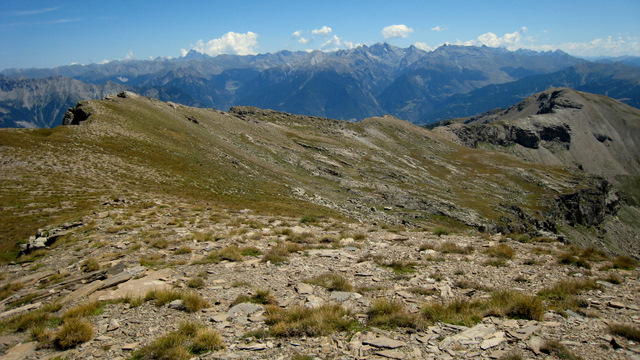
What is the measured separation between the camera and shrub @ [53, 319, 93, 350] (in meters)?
8.46

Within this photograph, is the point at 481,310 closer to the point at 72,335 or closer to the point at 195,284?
the point at 195,284

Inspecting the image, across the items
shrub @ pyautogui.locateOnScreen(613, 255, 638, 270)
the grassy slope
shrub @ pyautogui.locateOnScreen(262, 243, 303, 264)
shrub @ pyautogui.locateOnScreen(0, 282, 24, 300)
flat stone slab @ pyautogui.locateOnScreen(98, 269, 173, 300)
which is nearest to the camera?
flat stone slab @ pyautogui.locateOnScreen(98, 269, 173, 300)

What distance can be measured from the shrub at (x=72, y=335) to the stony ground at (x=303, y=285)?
0.68 feet

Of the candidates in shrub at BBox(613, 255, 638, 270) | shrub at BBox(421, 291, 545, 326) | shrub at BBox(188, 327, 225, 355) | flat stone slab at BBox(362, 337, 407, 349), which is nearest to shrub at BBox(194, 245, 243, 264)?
shrub at BBox(188, 327, 225, 355)

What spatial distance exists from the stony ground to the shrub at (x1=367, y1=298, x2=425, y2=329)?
21 cm

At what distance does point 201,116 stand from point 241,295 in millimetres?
76530

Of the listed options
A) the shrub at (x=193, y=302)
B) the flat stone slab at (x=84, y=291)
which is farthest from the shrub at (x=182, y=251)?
the shrub at (x=193, y=302)

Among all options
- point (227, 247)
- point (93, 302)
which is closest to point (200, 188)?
point (227, 247)

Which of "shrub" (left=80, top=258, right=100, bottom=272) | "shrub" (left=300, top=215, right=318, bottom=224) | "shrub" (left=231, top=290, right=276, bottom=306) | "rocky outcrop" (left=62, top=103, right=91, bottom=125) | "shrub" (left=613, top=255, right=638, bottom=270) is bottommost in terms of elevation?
"shrub" (left=300, top=215, right=318, bottom=224)

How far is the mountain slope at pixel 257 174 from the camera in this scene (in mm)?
31719

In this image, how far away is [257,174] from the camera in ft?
179

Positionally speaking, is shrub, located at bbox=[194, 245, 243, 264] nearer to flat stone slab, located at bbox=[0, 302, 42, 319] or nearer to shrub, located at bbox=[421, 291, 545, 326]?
flat stone slab, located at bbox=[0, 302, 42, 319]

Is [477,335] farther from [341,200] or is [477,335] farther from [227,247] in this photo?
[341,200]

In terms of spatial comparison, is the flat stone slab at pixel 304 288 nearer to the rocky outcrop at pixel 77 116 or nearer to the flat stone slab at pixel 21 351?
the flat stone slab at pixel 21 351
